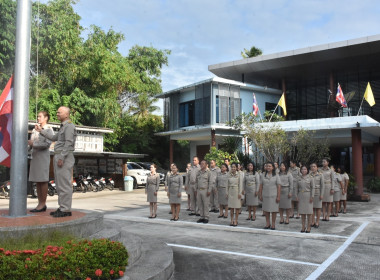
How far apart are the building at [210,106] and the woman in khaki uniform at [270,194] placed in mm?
12708

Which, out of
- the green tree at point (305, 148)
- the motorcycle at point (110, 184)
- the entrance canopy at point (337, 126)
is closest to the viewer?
the green tree at point (305, 148)

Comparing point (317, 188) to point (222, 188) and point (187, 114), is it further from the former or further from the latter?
point (187, 114)

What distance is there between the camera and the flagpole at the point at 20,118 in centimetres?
550

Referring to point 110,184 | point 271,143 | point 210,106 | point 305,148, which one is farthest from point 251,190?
point 110,184

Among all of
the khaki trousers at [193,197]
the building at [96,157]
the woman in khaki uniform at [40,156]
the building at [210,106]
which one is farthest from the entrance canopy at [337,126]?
the woman in khaki uniform at [40,156]

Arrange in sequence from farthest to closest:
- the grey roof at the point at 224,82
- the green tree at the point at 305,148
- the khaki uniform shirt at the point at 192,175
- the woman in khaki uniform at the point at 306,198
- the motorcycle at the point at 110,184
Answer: the motorcycle at the point at 110,184
the grey roof at the point at 224,82
the green tree at the point at 305,148
the khaki uniform shirt at the point at 192,175
the woman in khaki uniform at the point at 306,198

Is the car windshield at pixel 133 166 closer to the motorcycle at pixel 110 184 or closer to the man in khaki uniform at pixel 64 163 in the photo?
the motorcycle at pixel 110 184

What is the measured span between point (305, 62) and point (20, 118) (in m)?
19.4

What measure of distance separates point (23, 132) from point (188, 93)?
2011 centimetres

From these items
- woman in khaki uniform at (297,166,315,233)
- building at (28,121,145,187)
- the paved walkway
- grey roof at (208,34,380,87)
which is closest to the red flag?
the paved walkway

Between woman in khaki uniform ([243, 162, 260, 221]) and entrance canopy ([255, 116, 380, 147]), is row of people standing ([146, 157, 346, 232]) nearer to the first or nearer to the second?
woman in khaki uniform ([243, 162, 260, 221])

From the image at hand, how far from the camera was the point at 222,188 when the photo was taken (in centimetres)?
1115

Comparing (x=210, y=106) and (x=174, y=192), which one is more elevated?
(x=210, y=106)

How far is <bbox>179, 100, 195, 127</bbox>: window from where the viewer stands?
25.3 metres
